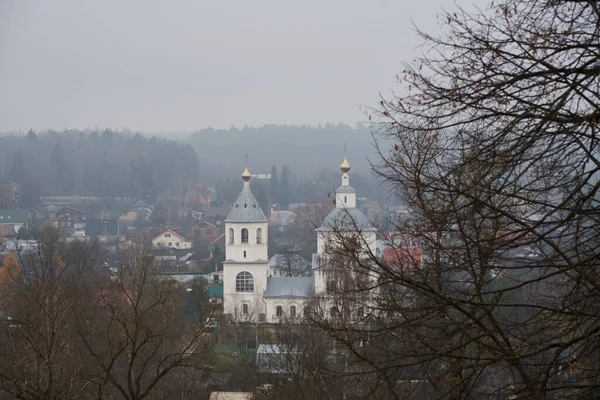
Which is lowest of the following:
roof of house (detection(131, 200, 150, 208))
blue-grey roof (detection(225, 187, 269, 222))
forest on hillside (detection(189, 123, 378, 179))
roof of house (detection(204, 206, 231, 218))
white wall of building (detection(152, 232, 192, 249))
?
blue-grey roof (detection(225, 187, 269, 222))

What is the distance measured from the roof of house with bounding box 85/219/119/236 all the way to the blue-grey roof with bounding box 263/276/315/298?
51.9 meters

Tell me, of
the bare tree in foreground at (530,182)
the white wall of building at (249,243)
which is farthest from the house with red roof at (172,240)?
the bare tree in foreground at (530,182)

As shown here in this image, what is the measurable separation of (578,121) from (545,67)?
40 centimetres

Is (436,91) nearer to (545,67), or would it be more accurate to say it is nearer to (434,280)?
(545,67)

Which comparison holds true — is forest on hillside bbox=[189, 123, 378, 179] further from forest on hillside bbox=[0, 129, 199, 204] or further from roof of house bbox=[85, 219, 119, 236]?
roof of house bbox=[85, 219, 119, 236]

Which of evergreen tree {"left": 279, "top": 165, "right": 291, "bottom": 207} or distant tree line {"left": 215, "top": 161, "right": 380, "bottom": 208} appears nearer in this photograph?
distant tree line {"left": 215, "top": 161, "right": 380, "bottom": 208}

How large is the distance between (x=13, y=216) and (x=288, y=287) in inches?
2269

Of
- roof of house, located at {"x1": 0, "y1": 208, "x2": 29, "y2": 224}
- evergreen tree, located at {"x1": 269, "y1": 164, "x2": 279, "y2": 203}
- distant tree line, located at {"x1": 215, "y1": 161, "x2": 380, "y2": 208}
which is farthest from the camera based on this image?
evergreen tree, located at {"x1": 269, "y1": 164, "x2": 279, "y2": 203}

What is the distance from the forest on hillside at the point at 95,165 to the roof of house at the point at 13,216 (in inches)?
498

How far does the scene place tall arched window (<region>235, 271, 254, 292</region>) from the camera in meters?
35.4

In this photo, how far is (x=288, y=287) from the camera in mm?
35562

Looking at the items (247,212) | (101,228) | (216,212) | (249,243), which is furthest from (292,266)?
(216,212)

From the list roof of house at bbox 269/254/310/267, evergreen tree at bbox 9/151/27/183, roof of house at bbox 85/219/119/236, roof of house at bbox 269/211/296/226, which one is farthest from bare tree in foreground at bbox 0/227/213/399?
evergreen tree at bbox 9/151/27/183

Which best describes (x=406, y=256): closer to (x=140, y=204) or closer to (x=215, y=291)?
(x=215, y=291)
